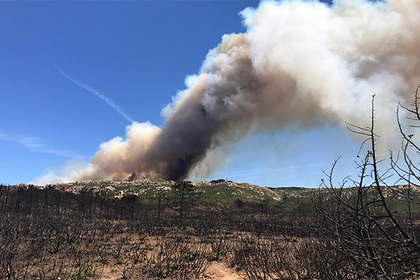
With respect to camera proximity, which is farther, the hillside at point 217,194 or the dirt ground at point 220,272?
the hillside at point 217,194

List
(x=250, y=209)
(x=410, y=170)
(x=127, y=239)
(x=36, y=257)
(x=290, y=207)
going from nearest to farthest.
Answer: (x=410, y=170), (x=36, y=257), (x=127, y=239), (x=250, y=209), (x=290, y=207)

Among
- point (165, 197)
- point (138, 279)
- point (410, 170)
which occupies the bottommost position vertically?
point (138, 279)

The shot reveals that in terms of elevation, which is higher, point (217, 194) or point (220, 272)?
point (217, 194)

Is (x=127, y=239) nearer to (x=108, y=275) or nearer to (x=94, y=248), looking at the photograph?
(x=94, y=248)

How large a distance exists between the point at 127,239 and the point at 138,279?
28.3 feet

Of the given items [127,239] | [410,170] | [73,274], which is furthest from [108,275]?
[410,170]

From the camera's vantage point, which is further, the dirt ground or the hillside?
the hillside

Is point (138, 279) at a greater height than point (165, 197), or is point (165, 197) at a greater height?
point (165, 197)

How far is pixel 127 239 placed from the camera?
19641 mm

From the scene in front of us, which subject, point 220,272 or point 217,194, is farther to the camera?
point 217,194

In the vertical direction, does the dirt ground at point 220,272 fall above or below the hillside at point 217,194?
below

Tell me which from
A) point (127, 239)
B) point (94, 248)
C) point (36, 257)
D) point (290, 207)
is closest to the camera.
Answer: point (36, 257)

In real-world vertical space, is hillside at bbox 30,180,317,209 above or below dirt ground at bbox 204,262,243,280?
above

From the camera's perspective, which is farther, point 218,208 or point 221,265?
point 218,208
